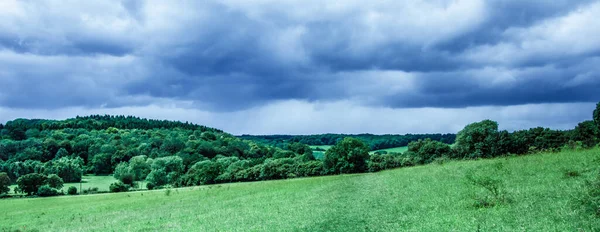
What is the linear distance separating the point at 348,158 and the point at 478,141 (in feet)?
74.7

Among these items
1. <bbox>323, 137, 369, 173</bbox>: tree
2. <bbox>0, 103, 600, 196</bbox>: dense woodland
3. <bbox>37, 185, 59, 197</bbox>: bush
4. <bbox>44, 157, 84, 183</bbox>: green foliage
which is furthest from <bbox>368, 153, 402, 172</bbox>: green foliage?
<bbox>44, 157, 84, 183</bbox>: green foliage

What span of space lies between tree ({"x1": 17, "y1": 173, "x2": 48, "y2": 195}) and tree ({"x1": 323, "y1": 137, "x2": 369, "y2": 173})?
3157 inches

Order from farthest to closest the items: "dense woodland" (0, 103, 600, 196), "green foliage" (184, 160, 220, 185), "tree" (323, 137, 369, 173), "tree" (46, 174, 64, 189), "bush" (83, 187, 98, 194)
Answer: "bush" (83, 187, 98, 194) < "tree" (46, 174, 64, 189) < "green foliage" (184, 160, 220, 185) < "tree" (323, 137, 369, 173) < "dense woodland" (0, 103, 600, 196)

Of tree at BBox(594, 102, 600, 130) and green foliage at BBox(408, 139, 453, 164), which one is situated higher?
tree at BBox(594, 102, 600, 130)

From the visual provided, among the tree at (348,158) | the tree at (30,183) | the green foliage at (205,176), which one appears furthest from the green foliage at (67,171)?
the tree at (348,158)

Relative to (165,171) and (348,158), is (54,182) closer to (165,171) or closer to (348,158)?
(165,171)

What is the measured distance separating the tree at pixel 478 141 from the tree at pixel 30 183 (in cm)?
Answer: 10380

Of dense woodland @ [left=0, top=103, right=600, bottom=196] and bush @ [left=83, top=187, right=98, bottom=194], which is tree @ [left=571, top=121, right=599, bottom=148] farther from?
bush @ [left=83, top=187, right=98, bottom=194]

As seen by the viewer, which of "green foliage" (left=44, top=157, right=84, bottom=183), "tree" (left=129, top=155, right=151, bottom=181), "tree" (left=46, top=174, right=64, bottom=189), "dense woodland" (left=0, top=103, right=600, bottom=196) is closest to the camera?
"dense woodland" (left=0, top=103, right=600, bottom=196)

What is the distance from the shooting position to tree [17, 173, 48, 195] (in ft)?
376

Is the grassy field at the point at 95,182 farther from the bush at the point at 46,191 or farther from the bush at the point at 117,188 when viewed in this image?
the bush at the point at 46,191

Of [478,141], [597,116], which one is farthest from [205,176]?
[597,116]

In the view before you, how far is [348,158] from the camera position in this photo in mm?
83125

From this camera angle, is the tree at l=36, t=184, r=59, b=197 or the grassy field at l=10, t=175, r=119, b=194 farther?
the grassy field at l=10, t=175, r=119, b=194
